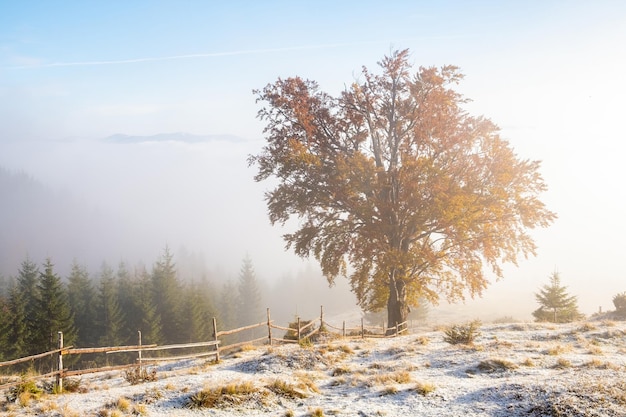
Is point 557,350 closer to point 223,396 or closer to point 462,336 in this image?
point 462,336


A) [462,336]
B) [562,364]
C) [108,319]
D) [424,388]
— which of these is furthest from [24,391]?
[108,319]

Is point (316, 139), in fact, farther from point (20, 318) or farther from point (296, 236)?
point (20, 318)

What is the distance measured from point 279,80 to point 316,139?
143 inches

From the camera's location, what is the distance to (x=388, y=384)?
35.4 ft

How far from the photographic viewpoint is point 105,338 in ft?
167

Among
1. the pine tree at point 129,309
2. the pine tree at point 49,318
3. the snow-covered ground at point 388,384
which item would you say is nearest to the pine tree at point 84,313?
the pine tree at point 129,309

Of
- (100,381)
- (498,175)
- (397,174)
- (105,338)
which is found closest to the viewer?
(100,381)

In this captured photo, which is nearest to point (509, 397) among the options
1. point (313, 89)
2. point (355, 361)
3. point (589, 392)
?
point (589, 392)

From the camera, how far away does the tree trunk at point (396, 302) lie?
843 inches

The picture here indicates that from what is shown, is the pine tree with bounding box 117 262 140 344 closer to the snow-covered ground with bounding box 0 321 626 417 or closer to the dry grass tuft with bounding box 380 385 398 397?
the snow-covered ground with bounding box 0 321 626 417

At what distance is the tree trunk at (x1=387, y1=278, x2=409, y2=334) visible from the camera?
70.2 feet

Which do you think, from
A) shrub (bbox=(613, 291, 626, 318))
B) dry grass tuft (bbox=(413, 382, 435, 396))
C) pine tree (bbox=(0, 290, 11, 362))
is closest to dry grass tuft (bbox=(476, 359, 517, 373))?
dry grass tuft (bbox=(413, 382, 435, 396))

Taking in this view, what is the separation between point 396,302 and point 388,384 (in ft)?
35.9

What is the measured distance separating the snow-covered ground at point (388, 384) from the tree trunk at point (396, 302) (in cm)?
582
